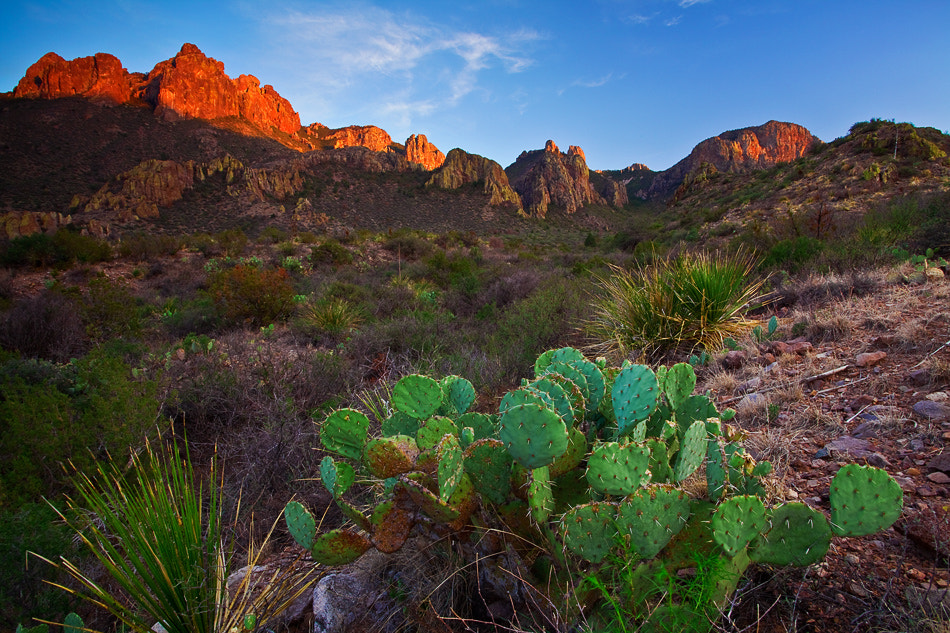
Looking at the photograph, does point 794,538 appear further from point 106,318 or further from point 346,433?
point 106,318

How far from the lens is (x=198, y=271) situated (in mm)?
12820

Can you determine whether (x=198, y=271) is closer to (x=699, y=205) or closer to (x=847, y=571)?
(x=847, y=571)

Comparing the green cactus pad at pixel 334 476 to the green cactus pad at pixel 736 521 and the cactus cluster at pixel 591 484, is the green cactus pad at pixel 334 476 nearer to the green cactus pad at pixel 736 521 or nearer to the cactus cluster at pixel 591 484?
the cactus cluster at pixel 591 484

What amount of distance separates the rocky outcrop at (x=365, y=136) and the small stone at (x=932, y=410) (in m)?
86.4

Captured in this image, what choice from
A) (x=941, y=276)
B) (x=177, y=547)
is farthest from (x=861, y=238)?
(x=177, y=547)

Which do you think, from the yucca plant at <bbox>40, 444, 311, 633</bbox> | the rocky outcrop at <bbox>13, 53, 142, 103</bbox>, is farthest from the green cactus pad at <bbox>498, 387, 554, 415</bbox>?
the rocky outcrop at <bbox>13, 53, 142, 103</bbox>

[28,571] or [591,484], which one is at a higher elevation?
[591,484]

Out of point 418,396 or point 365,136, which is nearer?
point 418,396

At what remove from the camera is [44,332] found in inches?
236

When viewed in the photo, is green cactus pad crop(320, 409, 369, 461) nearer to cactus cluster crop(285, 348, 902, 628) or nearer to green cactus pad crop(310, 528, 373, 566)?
cactus cluster crop(285, 348, 902, 628)

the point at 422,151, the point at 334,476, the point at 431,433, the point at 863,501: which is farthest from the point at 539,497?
the point at 422,151

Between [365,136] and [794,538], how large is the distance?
9743cm

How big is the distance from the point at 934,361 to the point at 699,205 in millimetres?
24251

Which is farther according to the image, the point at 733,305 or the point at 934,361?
the point at 733,305
